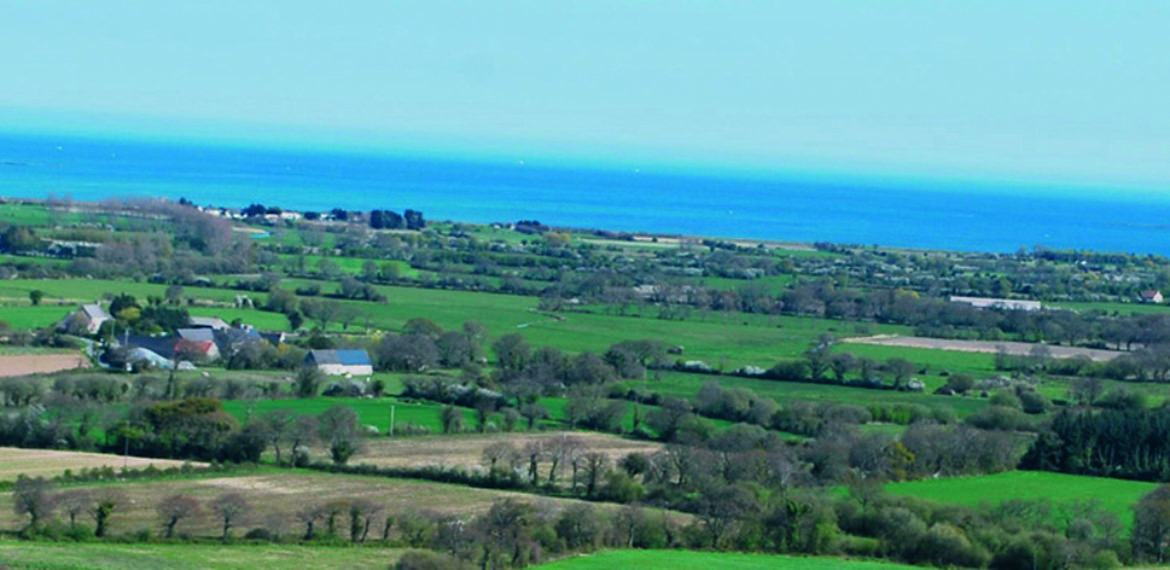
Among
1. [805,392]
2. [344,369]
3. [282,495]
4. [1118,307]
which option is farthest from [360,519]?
[1118,307]

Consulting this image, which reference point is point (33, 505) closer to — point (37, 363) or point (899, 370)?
point (37, 363)

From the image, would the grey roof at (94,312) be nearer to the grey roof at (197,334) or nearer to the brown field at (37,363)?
the grey roof at (197,334)

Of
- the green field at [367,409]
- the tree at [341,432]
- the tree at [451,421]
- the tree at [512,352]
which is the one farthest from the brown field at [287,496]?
the tree at [512,352]

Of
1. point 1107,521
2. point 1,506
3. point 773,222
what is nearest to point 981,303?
point 1107,521

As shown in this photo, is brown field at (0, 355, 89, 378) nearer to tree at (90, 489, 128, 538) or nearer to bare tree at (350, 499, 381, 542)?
tree at (90, 489, 128, 538)

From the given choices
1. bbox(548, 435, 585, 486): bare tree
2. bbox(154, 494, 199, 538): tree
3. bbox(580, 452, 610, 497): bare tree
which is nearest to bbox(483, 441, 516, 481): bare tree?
bbox(548, 435, 585, 486): bare tree
